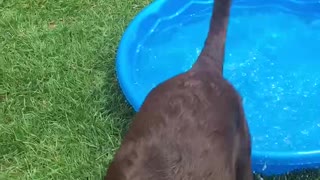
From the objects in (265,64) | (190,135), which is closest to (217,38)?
(190,135)

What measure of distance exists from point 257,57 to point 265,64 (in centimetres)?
9

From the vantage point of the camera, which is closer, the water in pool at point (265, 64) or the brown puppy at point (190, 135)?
the brown puppy at point (190, 135)

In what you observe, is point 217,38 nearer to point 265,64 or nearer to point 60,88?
point 60,88

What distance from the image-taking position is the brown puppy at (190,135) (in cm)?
269

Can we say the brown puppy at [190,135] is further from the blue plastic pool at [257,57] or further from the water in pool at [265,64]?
the water in pool at [265,64]

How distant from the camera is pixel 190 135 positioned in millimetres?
2758

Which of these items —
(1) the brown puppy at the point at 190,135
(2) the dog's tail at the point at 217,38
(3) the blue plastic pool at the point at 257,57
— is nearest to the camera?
(1) the brown puppy at the point at 190,135

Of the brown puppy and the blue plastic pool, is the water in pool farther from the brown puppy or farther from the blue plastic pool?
the brown puppy

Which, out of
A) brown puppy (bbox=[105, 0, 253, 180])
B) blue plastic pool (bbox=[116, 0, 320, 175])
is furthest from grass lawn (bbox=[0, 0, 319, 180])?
brown puppy (bbox=[105, 0, 253, 180])

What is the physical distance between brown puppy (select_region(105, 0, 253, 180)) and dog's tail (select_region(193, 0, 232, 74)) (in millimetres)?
13

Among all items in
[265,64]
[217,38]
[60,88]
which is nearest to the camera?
[217,38]

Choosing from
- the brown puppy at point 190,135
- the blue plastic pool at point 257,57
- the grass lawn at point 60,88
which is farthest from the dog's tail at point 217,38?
the grass lawn at point 60,88

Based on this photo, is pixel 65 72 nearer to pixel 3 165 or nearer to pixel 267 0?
pixel 3 165

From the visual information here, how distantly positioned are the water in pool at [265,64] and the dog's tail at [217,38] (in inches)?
39.1
